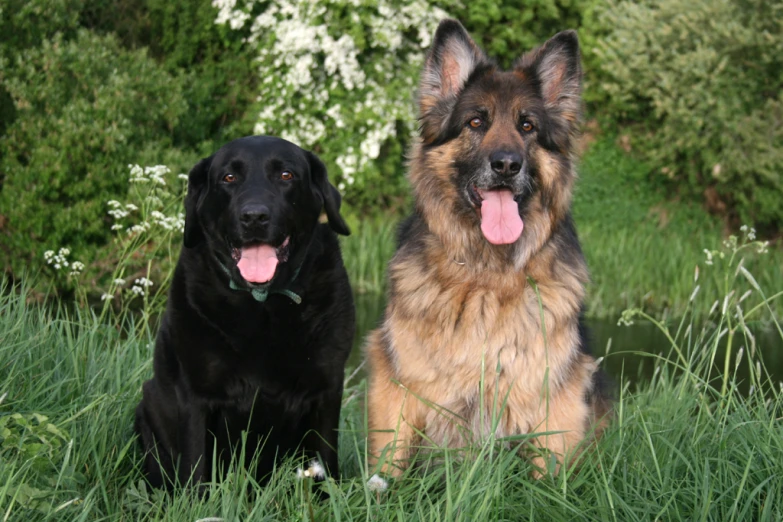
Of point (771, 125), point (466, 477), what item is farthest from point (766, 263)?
point (466, 477)

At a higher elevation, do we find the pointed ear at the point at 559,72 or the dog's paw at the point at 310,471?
the pointed ear at the point at 559,72

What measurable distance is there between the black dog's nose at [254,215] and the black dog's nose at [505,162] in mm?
848

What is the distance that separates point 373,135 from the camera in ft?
35.6

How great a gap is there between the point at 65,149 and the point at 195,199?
626cm

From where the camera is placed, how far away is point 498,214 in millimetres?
3584

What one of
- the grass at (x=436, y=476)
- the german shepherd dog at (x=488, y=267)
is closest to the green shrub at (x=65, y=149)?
the grass at (x=436, y=476)

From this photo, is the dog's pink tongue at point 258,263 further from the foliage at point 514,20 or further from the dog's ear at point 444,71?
the foliage at point 514,20

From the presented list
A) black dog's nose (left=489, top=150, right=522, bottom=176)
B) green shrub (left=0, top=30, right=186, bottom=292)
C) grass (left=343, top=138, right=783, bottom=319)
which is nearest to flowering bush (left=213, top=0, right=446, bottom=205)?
grass (left=343, top=138, right=783, bottom=319)

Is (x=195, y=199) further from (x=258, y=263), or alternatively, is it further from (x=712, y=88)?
(x=712, y=88)

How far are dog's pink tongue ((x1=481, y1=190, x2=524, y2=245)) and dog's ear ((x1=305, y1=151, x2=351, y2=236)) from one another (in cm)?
56

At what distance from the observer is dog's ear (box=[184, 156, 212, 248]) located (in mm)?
3613

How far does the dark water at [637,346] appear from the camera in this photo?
7477mm

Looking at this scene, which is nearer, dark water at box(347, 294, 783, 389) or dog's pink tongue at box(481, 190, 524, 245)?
dog's pink tongue at box(481, 190, 524, 245)

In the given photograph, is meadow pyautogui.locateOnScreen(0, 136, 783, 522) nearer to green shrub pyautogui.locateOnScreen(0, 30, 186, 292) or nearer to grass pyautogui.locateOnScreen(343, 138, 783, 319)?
grass pyautogui.locateOnScreen(343, 138, 783, 319)
